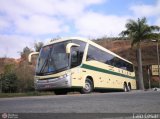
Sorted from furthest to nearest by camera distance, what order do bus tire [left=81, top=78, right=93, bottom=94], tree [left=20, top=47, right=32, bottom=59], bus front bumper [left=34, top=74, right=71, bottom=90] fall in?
tree [left=20, top=47, right=32, bottom=59], bus tire [left=81, top=78, right=93, bottom=94], bus front bumper [left=34, top=74, right=71, bottom=90]

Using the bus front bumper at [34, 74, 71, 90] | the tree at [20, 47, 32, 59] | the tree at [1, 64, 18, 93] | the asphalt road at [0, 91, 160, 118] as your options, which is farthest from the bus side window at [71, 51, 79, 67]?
the tree at [20, 47, 32, 59]

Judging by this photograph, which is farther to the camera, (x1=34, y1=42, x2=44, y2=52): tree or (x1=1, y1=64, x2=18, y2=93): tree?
(x1=34, y1=42, x2=44, y2=52): tree

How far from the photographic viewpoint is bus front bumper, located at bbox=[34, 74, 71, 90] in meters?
19.2

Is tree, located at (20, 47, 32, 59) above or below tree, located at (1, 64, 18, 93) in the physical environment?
above

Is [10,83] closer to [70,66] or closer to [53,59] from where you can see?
[53,59]

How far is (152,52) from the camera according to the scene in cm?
5916

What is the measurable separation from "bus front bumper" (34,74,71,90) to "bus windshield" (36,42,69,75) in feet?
1.54

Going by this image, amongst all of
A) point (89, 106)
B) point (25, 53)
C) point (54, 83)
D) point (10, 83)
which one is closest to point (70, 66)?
point (54, 83)

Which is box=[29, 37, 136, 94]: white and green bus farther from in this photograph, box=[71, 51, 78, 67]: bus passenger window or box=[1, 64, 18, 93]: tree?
box=[1, 64, 18, 93]: tree

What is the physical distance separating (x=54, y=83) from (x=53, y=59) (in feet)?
4.61

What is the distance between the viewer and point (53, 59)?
19625mm

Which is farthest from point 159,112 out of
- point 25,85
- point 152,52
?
point 152,52

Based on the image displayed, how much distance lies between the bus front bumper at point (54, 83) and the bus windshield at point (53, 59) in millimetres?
470

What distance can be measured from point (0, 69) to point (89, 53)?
4998 cm
